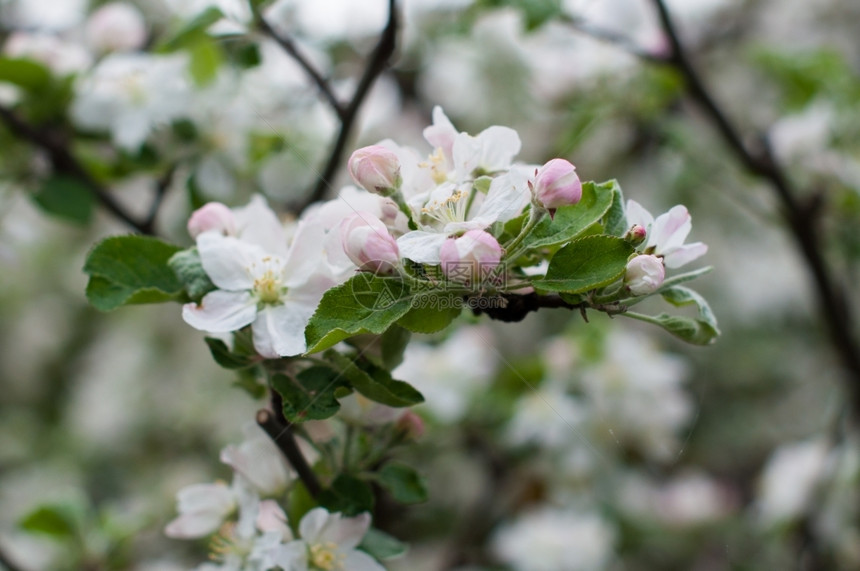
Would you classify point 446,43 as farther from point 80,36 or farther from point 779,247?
point 779,247

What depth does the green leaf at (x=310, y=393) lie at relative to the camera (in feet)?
1.57

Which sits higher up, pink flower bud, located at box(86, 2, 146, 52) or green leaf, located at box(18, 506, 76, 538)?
pink flower bud, located at box(86, 2, 146, 52)

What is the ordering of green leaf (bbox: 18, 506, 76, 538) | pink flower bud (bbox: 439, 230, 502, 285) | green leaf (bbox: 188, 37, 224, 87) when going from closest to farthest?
pink flower bud (bbox: 439, 230, 502, 285) → green leaf (bbox: 18, 506, 76, 538) → green leaf (bbox: 188, 37, 224, 87)

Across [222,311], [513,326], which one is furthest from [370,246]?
[513,326]

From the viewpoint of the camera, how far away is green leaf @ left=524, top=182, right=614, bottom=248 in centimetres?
46

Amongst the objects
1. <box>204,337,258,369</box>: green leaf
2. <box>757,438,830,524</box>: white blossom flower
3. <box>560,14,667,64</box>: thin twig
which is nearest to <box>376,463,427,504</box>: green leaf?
<box>204,337,258,369</box>: green leaf

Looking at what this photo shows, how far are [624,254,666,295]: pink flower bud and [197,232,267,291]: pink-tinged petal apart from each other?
0.24 metres

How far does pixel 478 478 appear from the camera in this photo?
1615 millimetres

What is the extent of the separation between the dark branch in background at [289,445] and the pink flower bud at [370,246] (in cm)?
14

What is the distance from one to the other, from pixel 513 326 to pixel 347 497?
52.6 inches

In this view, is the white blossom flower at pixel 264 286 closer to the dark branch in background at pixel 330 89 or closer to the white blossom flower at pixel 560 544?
Result: the dark branch in background at pixel 330 89

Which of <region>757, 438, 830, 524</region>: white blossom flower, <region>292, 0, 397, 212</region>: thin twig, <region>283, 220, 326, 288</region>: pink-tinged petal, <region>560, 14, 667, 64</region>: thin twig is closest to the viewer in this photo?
<region>283, 220, 326, 288</region>: pink-tinged petal

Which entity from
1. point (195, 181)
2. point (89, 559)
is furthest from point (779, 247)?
point (89, 559)

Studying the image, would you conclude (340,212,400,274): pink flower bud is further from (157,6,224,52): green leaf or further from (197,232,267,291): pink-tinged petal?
(157,6,224,52): green leaf
